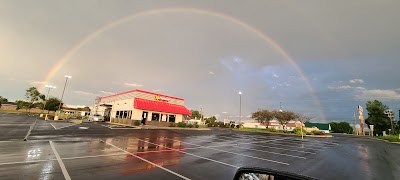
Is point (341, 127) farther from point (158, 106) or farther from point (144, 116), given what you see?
point (144, 116)

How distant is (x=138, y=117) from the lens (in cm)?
3866

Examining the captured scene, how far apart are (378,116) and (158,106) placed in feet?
248

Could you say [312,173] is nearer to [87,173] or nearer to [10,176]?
[87,173]

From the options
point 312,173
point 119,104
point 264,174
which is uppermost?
point 119,104

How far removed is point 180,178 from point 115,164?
324cm

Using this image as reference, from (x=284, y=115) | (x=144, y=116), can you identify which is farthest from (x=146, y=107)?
(x=284, y=115)

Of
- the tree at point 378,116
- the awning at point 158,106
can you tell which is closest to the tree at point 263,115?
the awning at point 158,106

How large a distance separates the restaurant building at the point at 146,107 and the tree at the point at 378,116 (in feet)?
222

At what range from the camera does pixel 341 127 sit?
82.2m

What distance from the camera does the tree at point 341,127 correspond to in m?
81.1

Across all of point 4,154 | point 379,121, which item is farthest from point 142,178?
point 379,121

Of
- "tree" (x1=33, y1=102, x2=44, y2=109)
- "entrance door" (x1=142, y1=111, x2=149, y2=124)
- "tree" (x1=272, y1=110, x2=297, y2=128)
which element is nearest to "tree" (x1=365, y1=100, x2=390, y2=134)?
"tree" (x1=272, y1=110, x2=297, y2=128)

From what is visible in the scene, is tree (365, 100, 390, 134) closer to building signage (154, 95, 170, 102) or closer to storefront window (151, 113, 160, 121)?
building signage (154, 95, 170, 102)

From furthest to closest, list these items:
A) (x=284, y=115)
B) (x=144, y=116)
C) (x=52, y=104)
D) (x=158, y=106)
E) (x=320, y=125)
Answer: (x=320, y=125) < (x=52, y=104) < (x=284, y=115) < (x=158, y=106) < (x=144, y=116)
